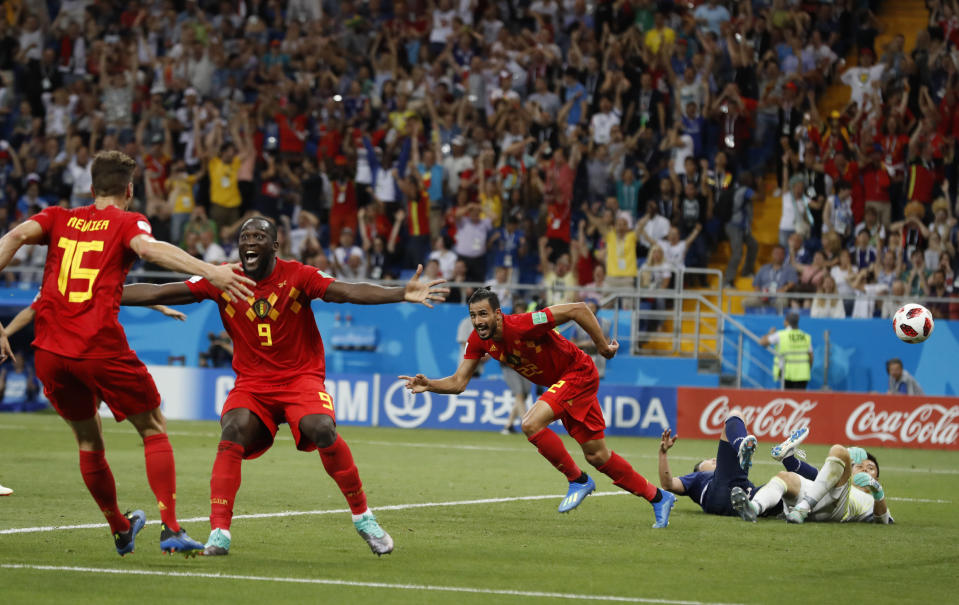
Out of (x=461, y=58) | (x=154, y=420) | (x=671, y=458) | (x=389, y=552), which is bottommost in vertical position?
(x=671, y=458)

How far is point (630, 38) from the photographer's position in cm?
2616

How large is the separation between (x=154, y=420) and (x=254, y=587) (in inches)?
57.2

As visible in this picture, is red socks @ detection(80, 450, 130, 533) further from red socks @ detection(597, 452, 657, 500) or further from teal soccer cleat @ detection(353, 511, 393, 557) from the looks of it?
red socks @ detection(597, 452, 657, 500)

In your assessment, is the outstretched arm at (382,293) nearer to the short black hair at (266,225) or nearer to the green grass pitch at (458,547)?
the short black hair at (266,225)

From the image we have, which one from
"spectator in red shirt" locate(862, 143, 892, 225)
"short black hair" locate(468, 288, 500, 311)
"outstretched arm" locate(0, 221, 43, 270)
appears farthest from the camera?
"spectator in red shirt" locate(862, 143, 892, 225)

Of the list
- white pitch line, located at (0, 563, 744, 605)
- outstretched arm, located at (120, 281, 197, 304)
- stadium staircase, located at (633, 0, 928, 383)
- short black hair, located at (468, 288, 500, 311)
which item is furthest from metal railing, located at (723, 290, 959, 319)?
white pitch line, located at (0, 563, 744, 605)

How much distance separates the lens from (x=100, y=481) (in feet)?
27.9

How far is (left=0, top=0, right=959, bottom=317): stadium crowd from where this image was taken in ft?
77.7

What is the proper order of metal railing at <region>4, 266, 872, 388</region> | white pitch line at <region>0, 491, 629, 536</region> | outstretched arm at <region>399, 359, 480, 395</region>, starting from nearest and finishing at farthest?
1. white pitch line at <region>0, 491, 629, 536</region>
2. outstretched arm at <region>399, 359, 480, 395</region>
3. metal railing at <region>4, 266, 872, 388</region>

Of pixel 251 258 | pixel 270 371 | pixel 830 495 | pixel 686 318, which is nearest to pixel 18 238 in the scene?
pixel 251 258

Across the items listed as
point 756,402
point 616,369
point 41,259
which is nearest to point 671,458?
point 756,402

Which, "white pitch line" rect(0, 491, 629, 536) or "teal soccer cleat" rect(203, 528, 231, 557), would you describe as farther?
"white pitch line" rect(0, 491, 629, 536)

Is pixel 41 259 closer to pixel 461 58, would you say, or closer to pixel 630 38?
pixel 461 58

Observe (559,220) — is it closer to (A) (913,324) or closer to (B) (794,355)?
(B) (794,355)
